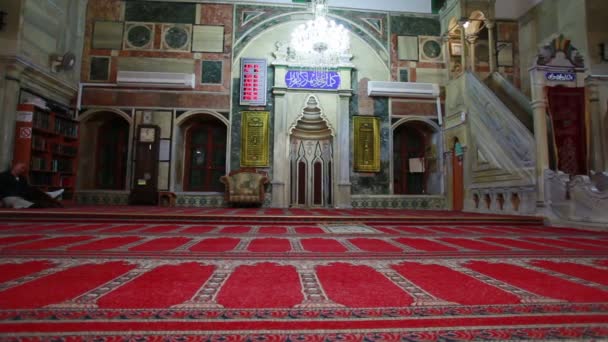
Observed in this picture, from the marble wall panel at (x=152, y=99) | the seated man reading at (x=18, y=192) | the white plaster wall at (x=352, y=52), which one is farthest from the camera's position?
the white plaster wall at (x=352, y=52)

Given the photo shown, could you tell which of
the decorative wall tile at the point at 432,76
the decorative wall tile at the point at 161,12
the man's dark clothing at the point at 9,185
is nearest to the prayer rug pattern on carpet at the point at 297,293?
the man's dark clothing at the point at 9,185

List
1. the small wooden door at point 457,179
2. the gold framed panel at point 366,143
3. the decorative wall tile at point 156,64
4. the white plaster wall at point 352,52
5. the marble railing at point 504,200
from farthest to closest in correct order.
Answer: the white plaster wall at point 352,52
the gold framed panel at point 366,143
the decorative wall tile at point 156,64
the small wooden door at point 457,179
the marble railing at point 504,200

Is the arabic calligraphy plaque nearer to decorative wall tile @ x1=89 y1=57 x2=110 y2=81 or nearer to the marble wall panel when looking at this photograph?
the marble wall panel

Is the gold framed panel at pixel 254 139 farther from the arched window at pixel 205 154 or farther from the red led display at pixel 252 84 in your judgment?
the arched window at pixel 205 154

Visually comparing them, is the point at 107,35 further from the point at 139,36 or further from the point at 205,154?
the point at 205,154

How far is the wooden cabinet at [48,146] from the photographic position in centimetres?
620

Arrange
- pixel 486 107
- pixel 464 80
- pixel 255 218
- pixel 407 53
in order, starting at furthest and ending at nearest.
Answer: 1. pixel 407 53
2. pixel 464 80
3. pixel 486 107
4. pixel 255 218

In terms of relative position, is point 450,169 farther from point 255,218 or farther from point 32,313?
point 32,313

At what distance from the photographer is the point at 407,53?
877 centimetres

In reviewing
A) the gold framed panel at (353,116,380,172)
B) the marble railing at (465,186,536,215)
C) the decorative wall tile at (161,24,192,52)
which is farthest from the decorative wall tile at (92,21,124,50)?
the marble railing at (465,186,536,215)

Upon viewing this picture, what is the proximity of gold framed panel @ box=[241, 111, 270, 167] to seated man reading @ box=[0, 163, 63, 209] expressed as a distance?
3848 millimetres

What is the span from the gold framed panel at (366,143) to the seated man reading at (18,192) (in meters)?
6.10

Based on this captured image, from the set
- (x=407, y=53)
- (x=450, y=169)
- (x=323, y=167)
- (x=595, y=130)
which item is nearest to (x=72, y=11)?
(x=323, y=167)

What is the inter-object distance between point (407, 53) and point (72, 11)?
25.9 ft
